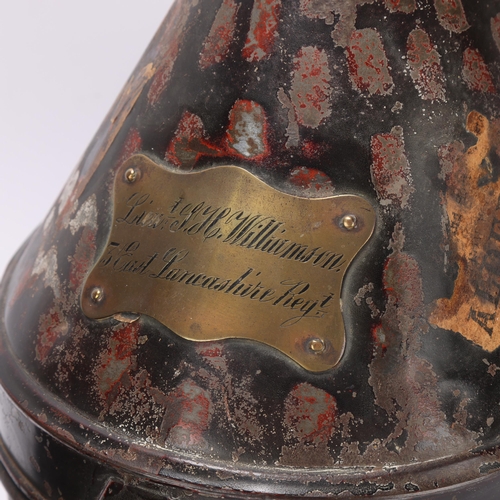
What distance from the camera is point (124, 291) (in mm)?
1150

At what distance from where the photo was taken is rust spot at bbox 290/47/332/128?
1085 millimetres

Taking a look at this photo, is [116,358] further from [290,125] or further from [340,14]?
[340,14]

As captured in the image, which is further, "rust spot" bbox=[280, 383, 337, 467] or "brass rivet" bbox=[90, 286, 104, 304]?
"brass rivet" bbox=[90, 286, 104, 304]

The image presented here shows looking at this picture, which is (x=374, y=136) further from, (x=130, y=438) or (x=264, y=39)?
(x=130, y=438)

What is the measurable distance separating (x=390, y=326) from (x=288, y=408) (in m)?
0.16

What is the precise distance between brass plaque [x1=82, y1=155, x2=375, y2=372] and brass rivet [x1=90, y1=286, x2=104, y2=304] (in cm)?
3

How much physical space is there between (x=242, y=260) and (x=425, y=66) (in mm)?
336

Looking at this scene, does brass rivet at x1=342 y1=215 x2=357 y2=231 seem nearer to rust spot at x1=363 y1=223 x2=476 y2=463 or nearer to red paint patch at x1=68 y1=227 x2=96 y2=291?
rust spot at x1=363 y1=223 x2=476 y2=463

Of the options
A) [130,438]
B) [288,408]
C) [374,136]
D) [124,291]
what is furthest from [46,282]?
[374,136]

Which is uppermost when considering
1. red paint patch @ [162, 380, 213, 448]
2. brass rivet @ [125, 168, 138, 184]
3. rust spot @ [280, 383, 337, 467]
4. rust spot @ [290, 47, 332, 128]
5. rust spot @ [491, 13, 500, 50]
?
rust spot @ [290, 47, 332, 128]

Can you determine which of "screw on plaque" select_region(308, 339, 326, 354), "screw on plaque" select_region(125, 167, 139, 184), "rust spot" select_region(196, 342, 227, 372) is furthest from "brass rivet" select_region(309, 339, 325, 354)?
"screw on plaque" select_region(125, 167, 139, 184)

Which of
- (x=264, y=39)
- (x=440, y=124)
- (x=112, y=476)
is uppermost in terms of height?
(x=264, y=39)

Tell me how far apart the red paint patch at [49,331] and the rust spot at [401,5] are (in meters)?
0.61

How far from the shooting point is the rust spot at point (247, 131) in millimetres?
1102
